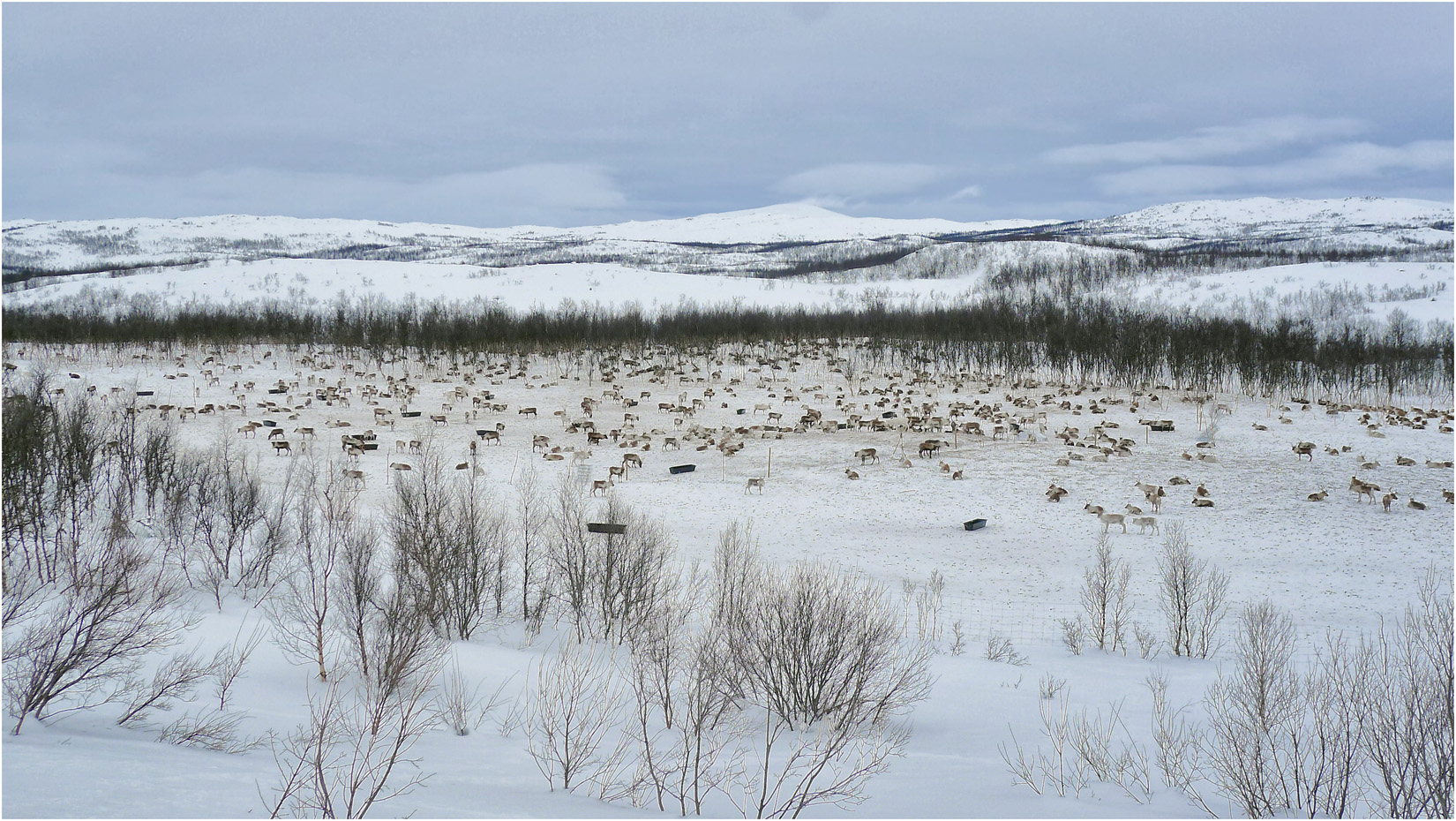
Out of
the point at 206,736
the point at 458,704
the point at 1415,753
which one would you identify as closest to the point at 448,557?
the point at 458,704

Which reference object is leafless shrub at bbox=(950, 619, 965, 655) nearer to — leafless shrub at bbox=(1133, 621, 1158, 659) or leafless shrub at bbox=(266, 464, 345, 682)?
leafless shrub at bbox=(1133, 621, 1158, 659)

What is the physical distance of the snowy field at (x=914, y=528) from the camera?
6.78 m

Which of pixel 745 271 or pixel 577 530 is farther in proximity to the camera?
pixel 745 271

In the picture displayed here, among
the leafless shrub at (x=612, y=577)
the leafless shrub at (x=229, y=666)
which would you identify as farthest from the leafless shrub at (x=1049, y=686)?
the leafless shrub at (x=229, y=666)

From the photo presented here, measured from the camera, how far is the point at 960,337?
201 ft

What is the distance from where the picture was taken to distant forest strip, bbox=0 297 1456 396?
4894cm

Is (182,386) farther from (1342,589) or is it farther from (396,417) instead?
(1342,589)

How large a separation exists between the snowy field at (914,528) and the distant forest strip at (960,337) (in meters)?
5.66

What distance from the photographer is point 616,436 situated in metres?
31.1

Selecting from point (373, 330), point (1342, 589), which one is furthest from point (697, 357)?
point (1342, 589)

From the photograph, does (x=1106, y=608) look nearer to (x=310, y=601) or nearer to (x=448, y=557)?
(x=448, y=557)

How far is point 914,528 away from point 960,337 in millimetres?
43956

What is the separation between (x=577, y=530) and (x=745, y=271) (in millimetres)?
124921

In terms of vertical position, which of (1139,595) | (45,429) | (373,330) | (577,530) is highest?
(373,330)
